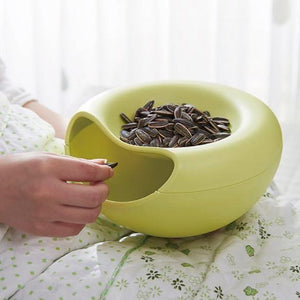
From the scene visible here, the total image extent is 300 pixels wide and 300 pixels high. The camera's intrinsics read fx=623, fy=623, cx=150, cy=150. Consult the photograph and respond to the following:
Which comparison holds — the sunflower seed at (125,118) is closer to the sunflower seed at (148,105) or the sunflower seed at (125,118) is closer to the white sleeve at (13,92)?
the sunflower seed at (148,105)

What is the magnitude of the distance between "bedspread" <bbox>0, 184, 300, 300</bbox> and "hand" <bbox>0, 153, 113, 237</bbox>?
0.06m

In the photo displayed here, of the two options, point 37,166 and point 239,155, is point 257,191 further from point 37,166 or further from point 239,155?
point 37,166

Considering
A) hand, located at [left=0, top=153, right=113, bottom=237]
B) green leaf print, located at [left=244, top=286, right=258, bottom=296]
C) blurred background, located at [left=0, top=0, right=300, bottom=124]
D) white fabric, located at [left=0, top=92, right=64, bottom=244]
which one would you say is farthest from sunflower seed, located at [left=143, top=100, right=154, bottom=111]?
blurred background, located at [left=0, top=0, right=300, bottom=124]

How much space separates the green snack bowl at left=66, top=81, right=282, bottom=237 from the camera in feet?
2.92

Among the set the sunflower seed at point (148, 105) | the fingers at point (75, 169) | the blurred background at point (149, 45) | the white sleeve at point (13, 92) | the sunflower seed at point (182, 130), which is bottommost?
the blurred background at point (149, 45)

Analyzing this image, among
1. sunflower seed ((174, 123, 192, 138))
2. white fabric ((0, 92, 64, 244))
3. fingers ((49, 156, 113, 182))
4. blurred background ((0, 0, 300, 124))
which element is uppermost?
fingers ((49, 156, 113, 182))

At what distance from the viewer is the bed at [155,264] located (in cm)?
86

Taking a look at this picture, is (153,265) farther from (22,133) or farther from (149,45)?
(149,45)

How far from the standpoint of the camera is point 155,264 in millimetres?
908

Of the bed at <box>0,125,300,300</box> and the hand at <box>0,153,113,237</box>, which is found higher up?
the hand at <box>0,153,113,237</box>

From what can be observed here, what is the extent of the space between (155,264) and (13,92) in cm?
60

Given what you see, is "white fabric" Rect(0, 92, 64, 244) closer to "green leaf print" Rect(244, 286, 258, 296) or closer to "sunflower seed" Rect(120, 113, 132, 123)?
"sunflower seed" Rect(120, 113, 132, 123)

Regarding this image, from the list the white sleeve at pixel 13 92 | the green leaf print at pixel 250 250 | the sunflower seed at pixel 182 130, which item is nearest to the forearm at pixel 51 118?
the white sleeve at pixel 13 92

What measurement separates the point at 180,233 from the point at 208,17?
1.07 meters
